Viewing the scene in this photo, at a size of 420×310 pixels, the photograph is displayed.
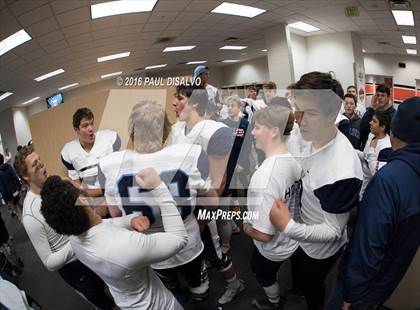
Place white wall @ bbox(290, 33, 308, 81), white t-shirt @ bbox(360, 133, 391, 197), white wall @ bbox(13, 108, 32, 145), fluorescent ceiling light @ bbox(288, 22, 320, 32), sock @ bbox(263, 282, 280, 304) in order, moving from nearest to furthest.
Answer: white wall @ bbox(13, 108, 32, 145), sock @ bbox(263, 282, 280, 304), fluorescent ceiling light @ bbox(288, 22, 320, 32), white wall @ bbox(290, 33, 308, 81), white t-shirt @ bbox(360, 133, 391, 197)

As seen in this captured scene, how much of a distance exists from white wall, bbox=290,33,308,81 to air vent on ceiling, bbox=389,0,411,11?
1.64 ft

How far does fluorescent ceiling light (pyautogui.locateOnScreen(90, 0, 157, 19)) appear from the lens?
84cm

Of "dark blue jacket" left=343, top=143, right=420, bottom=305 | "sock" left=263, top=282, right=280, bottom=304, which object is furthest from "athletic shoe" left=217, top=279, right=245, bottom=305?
"dark blue jacket" left=343, top=143, right=420, bottom=305

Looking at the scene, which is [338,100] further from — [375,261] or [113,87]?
[113,87]

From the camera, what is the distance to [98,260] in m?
0.75

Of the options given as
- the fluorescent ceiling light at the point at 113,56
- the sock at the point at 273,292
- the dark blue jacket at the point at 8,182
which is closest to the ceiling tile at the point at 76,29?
the fluorescent ceiling light at the point at 113,56

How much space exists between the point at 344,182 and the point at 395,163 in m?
0.16

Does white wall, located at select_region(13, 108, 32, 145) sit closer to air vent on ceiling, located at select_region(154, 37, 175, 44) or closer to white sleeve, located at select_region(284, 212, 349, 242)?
air vent on ceiling, located at select_region(154, 37, 175, 44)

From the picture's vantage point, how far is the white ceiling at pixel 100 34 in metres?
0.81

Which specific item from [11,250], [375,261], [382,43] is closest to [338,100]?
[375,261]

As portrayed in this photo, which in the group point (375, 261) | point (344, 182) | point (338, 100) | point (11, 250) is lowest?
point (11, 250)

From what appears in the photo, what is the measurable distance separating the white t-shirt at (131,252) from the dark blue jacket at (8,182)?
3007 mm

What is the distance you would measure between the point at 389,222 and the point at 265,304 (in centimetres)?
92

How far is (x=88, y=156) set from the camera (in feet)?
3.65
